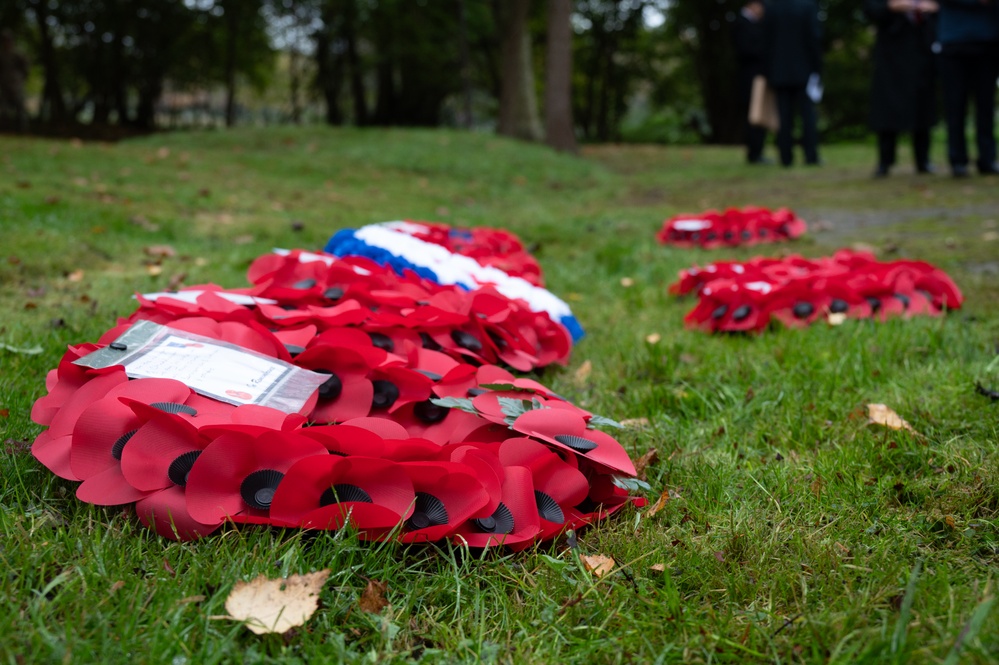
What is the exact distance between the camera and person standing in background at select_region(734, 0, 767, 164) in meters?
12.9

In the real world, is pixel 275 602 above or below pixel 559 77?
below

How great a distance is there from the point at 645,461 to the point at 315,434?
0.84 metres

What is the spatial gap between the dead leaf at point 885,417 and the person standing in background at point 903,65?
7980 millimetres

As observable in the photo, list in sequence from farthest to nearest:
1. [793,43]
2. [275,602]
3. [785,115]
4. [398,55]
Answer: [398,55], [785,115], [793,43], [275,602]

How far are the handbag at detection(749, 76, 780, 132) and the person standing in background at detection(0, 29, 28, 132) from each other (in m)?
16.0

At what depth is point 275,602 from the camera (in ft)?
4.20

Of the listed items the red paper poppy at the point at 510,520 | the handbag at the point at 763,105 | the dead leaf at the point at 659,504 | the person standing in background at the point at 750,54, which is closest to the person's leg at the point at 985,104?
the handbag at the point at 763,105

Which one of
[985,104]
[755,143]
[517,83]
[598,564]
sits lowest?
[598,564]

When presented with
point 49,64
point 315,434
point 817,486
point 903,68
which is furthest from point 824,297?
point 49,64

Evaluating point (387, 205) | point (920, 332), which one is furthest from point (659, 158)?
point (920, 332)

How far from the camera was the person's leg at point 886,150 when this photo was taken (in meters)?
9.66

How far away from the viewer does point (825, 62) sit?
29.2 metres

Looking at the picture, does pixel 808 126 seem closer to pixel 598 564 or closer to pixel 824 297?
pixel 824 297

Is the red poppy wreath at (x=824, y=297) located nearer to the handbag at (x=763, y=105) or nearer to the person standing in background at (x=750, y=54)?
the handbag at (x=763, y=105)
